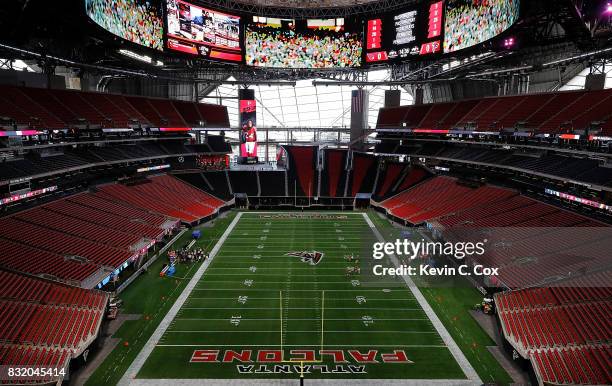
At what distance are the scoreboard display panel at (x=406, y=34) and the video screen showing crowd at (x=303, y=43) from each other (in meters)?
1.59

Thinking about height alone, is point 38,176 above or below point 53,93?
below

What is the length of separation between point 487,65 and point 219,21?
88.3 ft

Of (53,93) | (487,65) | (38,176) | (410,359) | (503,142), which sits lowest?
(410,359)

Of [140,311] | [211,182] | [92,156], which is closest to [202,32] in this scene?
[92,156]

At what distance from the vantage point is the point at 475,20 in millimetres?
30828

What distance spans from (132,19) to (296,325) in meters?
27.9

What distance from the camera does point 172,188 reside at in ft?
127

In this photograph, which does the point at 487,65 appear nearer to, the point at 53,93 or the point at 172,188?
the point at 172,188

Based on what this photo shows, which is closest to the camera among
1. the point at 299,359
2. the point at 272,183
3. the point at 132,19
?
the point at 299,359

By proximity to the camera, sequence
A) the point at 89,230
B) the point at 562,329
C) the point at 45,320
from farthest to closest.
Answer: the point at 89,230 → the point at 45,320 → the point at 562,329

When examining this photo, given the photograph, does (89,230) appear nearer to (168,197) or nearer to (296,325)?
(168,197)

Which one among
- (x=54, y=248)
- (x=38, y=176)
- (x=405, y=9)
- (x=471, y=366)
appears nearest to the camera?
(x=471, y=366)

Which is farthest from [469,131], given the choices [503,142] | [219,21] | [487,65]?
[219,21]

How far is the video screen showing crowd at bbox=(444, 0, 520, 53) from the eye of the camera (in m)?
26.3
